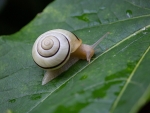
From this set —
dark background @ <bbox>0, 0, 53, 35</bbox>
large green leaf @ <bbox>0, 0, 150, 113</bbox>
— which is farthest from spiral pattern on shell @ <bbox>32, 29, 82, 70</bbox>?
dark background @ <bbox>0, 0, 53, 35</bbox>

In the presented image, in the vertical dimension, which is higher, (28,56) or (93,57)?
(93,57)

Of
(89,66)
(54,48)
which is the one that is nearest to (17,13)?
(54,48)

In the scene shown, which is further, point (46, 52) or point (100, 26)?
point (100, 26)

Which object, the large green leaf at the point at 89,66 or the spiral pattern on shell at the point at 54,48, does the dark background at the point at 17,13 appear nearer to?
the large green leaf at the point at 89,66

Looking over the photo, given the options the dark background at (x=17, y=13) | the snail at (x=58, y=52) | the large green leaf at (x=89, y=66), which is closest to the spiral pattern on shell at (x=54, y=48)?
the snail at (x=58, y=52)

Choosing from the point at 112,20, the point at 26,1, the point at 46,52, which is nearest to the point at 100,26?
the point at 112,20

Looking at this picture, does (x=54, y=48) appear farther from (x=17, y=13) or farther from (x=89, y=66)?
(x=17, y=13)

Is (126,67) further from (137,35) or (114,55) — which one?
(137,35)
